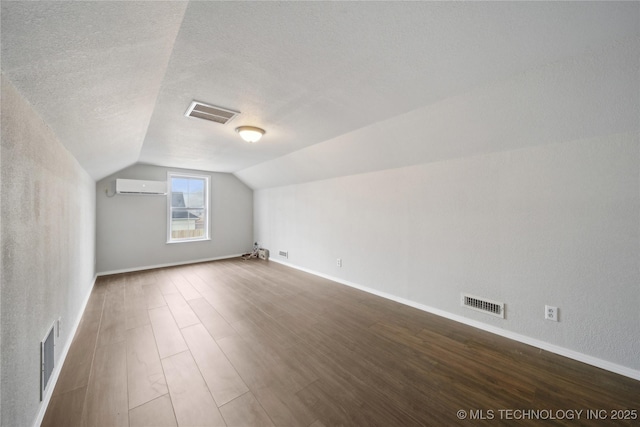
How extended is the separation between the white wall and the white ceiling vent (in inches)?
55.1

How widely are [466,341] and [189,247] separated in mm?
5684

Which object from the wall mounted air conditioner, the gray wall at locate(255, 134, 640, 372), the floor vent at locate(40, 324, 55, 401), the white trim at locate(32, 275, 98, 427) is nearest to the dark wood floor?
the white trim at locate(32, 275, 98, 427)

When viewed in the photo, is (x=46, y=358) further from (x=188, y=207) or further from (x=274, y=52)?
(x=188, y=207)

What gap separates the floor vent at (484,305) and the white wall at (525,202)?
0.07 m

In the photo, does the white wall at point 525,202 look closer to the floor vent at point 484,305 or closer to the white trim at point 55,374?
the floor vent at point 484,305

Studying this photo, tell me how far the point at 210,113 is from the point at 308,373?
2603 mm

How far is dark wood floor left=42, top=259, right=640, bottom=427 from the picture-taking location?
148 cm

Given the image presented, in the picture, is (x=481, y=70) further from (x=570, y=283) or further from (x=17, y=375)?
(x=17, y=375)

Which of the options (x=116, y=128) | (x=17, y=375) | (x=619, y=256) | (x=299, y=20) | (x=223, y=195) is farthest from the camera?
(x=223, y=195)

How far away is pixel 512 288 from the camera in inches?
93.9

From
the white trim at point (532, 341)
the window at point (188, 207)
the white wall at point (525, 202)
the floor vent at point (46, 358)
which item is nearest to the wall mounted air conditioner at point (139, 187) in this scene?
the window at point (188, 207)

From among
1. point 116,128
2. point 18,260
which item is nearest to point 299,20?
point 18,260

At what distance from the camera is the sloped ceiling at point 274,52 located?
988mm

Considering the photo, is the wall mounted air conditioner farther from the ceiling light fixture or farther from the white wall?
the white wall
